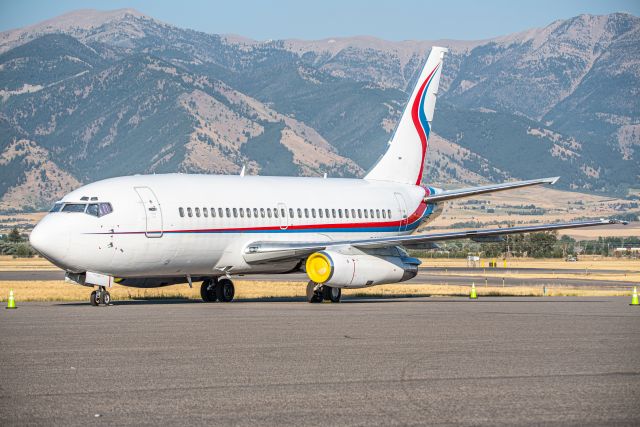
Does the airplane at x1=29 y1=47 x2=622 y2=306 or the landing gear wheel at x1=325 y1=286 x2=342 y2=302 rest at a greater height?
the airplane at x1=29 y1=47 x2=622 y2=306

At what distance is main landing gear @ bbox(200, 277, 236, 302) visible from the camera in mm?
39219

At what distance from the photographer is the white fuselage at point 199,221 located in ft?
110

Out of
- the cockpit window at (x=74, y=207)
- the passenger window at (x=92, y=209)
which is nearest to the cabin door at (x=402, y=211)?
the passenger window at (x=92, y=209)

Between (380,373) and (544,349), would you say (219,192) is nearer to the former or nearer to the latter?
(544,349)

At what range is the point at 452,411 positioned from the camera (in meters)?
14.0

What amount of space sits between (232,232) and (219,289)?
8.73ft

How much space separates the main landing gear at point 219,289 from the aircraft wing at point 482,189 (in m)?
8.33

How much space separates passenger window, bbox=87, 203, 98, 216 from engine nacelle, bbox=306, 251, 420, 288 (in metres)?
6.91

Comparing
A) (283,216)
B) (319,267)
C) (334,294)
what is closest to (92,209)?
(319,267)

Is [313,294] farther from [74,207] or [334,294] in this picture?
[74,207]

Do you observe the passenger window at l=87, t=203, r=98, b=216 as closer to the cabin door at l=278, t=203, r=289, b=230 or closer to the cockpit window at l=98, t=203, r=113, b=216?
the cockpit window at l=98, t=203, r=113, b=216

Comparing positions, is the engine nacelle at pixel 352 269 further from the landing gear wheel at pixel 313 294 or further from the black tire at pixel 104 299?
the black tire at pixel 104 299

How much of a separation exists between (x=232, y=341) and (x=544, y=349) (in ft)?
19.0

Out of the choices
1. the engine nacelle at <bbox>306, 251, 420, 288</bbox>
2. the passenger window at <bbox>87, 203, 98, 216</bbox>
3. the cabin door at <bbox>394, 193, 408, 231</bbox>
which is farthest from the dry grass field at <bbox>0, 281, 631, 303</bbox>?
the passenger window at <bbox>87, 203, 98, 216</bbox>
